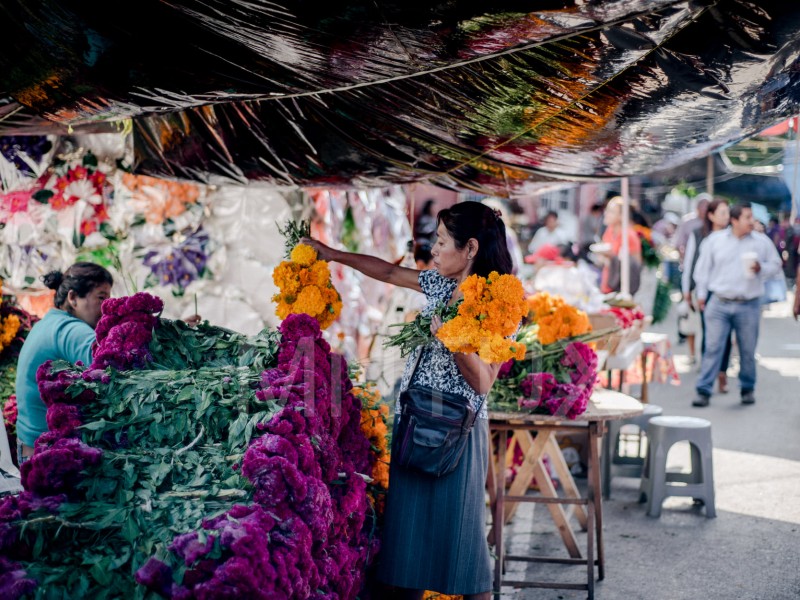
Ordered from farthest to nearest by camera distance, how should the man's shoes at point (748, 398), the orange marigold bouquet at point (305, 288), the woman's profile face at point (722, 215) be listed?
the woman's profile face at point (722, 215) < the man's shoes at point (748, 398) < the orange marigold bouquet at point (305, 288)

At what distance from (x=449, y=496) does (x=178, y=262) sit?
329cm

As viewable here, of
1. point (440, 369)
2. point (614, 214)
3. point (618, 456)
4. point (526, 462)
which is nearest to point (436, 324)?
point (440, 369)

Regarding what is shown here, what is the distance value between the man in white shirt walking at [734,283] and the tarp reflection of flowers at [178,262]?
17.5 ft

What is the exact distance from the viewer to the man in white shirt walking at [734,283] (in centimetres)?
820

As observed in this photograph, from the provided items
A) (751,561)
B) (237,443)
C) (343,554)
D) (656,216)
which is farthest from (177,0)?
(656,216)

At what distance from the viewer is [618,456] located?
618 centimetres

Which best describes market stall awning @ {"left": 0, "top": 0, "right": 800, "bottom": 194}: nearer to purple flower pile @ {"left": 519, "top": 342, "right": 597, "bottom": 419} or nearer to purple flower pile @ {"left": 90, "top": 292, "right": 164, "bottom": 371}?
purple flower pile @ {"left": 90, "top": 292, "right": 164, "bottom": 371}

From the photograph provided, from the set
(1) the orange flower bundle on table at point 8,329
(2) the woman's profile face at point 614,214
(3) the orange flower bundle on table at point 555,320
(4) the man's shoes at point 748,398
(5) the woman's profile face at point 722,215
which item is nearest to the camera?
(1) the orange flower bundle on table at point 8,329

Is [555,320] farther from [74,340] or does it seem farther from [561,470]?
[74,340]

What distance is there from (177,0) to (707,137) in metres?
2.20

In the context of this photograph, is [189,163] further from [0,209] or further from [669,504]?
[669,504]

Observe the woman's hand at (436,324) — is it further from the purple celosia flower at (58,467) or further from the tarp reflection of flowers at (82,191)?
the tarp reflection of flowers at (82,191)

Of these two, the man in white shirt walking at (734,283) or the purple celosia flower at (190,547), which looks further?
the man in white shirt walking at (734,283)

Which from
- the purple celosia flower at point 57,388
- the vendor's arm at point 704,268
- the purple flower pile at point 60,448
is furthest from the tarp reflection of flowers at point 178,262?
the vendor's arm at point 704,268
